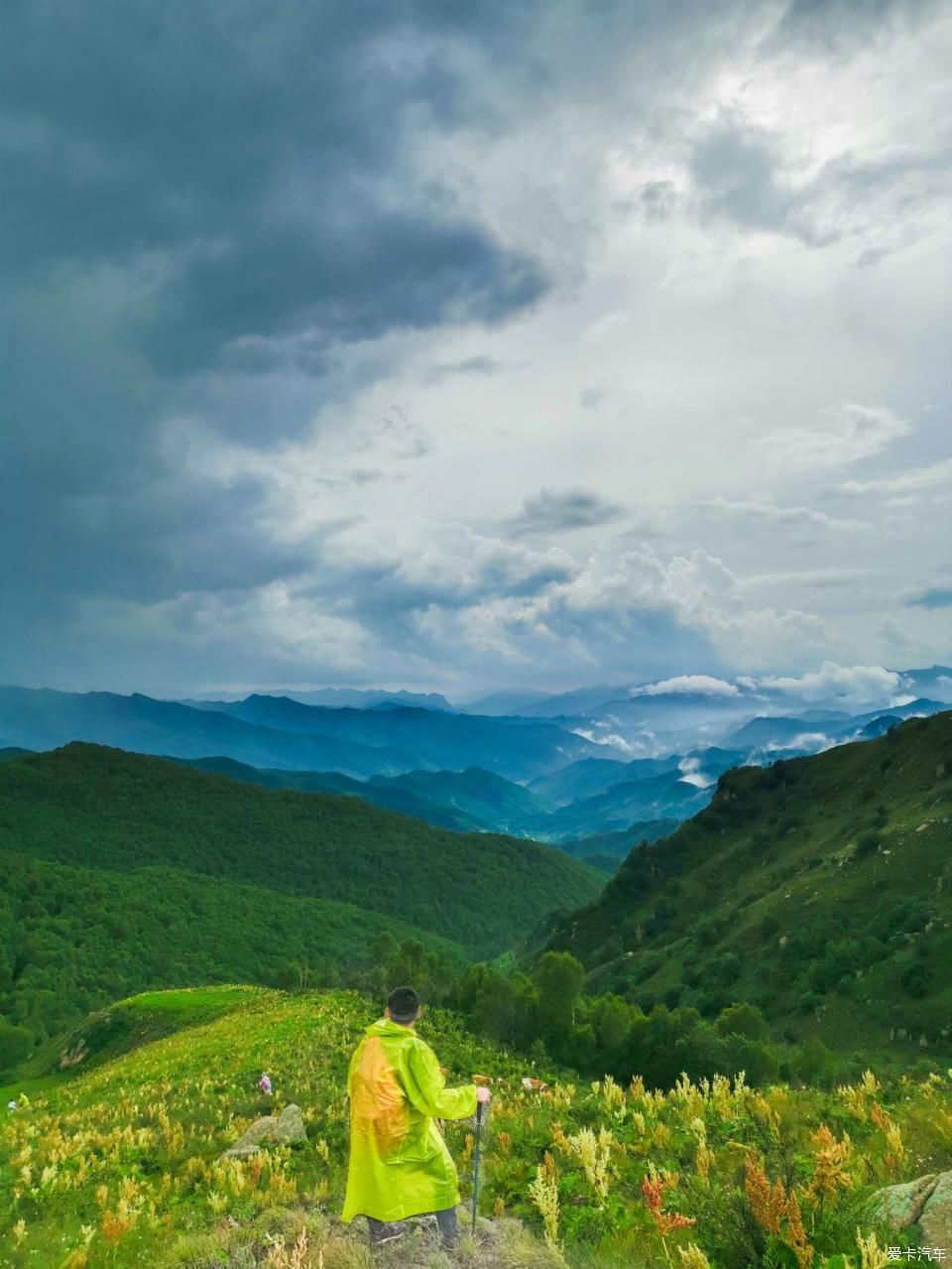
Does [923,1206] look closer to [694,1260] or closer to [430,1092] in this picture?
[694,1260]

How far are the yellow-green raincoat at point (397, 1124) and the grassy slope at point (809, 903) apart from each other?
6562cm

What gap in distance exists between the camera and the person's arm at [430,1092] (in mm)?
7297

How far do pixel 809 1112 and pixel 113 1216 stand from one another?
11.1 metres

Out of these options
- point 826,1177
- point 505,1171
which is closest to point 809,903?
point 505,1171

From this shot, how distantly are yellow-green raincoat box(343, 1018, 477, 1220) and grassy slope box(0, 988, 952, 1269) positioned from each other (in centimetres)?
46

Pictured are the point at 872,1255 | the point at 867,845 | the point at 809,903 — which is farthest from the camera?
the point at 867,845

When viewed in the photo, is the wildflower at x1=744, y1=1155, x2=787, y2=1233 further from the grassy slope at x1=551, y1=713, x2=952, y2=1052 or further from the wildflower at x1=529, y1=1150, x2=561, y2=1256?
the grassy slope at x1=551, y1=713, x2=952, y2=1052

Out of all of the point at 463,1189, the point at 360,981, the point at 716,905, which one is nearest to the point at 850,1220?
the point at 463,1189

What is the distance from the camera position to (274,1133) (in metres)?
14.9

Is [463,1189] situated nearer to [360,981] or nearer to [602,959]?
[360,981]

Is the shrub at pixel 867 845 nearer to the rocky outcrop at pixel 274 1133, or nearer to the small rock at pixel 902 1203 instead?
the rocky outcrop at pixel 274 1133

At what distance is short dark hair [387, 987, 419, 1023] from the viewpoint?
7.64 m

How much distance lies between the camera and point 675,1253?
23.6 feet

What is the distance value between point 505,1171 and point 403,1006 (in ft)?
16.1
